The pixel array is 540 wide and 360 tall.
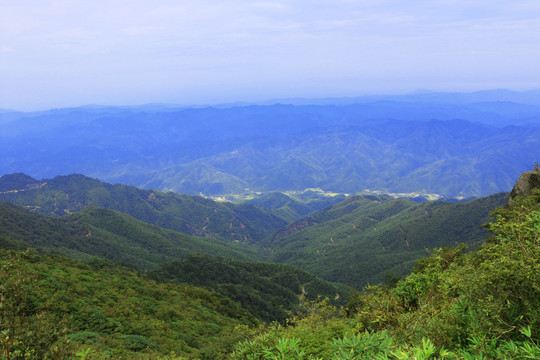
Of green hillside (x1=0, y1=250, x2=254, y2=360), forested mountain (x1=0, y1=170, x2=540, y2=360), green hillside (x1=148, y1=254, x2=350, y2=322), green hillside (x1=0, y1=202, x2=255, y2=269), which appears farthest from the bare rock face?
green hillside (x1=0, y1=202, x2=255, y2=269)

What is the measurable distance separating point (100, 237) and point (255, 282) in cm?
8440

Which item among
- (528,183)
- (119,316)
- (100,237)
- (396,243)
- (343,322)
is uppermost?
(528,183)

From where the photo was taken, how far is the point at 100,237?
143 m

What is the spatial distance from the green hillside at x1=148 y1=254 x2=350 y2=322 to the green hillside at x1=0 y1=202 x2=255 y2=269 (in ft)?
107

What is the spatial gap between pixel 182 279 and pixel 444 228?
425 feet

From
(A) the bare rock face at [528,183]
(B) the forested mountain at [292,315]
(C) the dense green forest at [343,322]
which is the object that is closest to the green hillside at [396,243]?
(B) the forested mountain at [292,315]

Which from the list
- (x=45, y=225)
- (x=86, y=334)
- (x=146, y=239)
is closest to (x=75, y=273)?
(x=86, y=334)

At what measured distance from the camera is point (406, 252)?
14662 centimetres

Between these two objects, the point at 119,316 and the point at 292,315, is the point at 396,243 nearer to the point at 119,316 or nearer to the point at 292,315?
the point at 292,315

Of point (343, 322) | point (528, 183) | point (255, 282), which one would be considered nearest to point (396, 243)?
point (255, 282)

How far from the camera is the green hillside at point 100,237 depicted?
4530 inches

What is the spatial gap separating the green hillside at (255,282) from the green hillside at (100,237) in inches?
1281

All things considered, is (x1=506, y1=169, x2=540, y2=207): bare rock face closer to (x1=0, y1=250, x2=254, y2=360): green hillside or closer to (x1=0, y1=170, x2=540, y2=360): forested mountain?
(x1=0, y1=170, x2=540, y2=360): forested mountain

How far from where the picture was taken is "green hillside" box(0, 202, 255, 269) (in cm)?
11506
